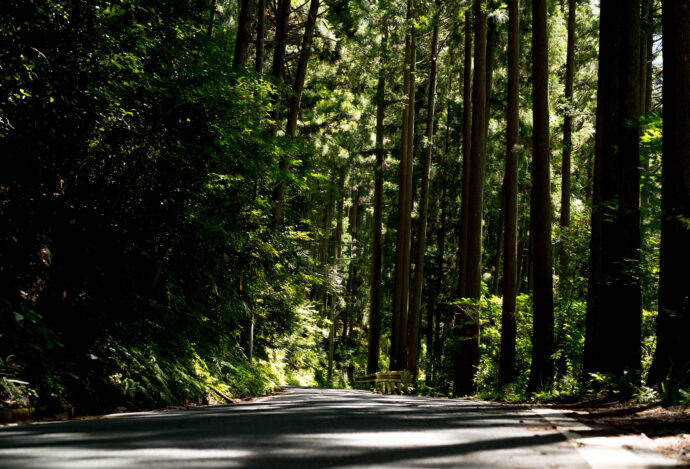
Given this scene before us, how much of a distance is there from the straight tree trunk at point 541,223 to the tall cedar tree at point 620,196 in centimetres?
243

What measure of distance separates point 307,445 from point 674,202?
6.71 metres

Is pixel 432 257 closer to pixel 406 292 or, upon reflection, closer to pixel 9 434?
pixel 406 292

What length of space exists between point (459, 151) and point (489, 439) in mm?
31051

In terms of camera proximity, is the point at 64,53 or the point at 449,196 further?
the point at 449,196

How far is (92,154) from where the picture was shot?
8086 mm

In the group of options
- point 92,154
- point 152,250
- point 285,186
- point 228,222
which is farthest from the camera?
point 285,186

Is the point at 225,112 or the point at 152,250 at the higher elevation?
the point at 225,112

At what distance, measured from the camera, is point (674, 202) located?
8258 mm

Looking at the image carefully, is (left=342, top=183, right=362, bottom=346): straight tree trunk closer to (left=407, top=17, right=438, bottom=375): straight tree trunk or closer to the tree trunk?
the tree trunk

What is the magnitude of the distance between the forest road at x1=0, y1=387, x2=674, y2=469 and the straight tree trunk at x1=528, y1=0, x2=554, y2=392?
26.3ft

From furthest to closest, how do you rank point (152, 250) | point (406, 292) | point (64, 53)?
point (406, 292), point (152, 250), point (64, 53)

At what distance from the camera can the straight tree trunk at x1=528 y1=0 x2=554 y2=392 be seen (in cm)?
1338

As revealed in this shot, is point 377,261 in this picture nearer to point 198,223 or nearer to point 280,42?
point 280,42

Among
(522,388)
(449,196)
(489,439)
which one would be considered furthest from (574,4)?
(489,439)
